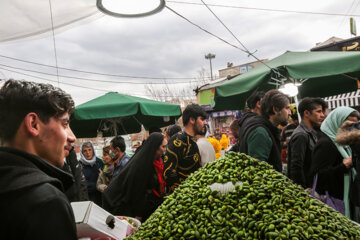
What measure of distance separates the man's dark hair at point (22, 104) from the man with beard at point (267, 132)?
2176 millimetres

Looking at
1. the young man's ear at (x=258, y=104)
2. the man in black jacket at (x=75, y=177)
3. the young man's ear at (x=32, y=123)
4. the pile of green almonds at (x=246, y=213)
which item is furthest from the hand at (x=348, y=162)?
the man in black jacket at (x=75, y=177)

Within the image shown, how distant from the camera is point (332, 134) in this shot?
3010mm

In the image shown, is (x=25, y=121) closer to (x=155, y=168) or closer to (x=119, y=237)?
(x=119, y=237)

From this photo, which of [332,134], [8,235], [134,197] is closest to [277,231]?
[8,235]

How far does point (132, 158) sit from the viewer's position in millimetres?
3244

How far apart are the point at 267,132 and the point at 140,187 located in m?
1.60

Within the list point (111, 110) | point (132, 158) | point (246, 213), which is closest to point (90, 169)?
point (111, 110)

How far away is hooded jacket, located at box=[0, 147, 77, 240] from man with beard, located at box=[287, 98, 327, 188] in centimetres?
310

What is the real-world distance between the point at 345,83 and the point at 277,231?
19.9 ft

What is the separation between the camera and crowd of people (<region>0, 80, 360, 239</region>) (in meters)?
0.85

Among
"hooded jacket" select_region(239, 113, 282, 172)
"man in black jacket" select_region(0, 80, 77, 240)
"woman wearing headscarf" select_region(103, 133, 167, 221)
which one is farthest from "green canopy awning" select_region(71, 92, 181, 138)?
"man in black jacket" select_region(0, 80, 77, 240)

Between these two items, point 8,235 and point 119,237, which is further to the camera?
point 119,237

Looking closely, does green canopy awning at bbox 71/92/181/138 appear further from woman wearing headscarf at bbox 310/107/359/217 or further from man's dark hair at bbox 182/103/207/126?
woman wearing headscarf at bbox 310/107/359/217

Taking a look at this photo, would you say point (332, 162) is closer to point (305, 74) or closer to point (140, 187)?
point (305, 74)
